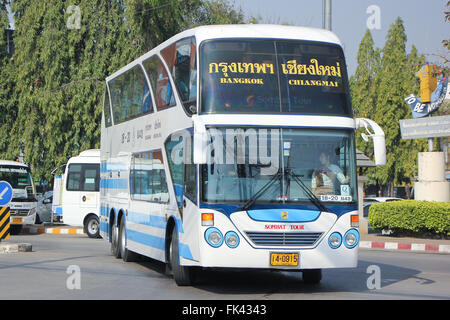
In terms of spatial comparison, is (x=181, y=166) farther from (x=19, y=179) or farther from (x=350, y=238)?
(x=19, y=179)

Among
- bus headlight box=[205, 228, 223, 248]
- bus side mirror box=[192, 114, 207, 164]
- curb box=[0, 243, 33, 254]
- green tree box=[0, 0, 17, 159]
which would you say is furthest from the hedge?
green tree box=[0, 0, 17, 159]

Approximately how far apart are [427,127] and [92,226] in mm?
11989

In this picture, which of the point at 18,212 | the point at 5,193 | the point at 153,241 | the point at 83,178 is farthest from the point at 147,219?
the point at 18,212

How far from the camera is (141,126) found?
14.9 m

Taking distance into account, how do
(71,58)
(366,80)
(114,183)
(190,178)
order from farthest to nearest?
(366,80), (71,58), (114,183), (190,178)

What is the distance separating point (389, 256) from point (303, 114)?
9.22 m

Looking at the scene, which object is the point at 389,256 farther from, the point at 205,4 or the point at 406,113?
the point at 406,113

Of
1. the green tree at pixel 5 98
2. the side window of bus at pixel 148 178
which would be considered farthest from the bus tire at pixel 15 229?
the side window of bus at pixel 148 178

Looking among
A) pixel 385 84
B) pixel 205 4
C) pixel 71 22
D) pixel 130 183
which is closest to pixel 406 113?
pixel 385 84

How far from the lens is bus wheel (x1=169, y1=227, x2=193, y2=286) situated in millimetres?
11828

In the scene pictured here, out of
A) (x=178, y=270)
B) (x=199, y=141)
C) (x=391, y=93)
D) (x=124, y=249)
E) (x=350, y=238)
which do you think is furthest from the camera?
(x=391, y=93)

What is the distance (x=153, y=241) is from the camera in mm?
13742

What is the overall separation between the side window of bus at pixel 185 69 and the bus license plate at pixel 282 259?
2.42m
